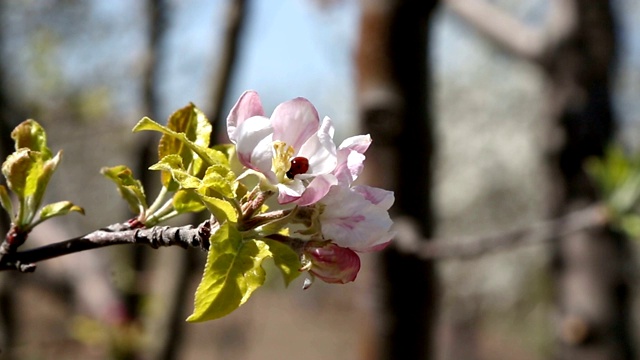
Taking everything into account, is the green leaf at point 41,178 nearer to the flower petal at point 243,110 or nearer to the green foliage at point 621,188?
the flower petal at point 243,110

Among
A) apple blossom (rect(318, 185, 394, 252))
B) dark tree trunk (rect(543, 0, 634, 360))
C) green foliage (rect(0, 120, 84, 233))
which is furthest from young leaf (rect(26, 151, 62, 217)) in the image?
dark tree trunk (rect(543, 0, 634, 360))

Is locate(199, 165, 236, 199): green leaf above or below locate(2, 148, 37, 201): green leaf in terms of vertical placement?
above

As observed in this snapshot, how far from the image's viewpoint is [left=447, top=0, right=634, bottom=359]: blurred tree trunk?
82.4 inches

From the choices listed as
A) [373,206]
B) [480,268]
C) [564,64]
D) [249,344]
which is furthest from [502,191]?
[373,206]

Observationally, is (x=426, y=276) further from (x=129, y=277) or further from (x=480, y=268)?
(x=480, y=268)

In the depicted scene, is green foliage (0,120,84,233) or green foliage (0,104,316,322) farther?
green foliage (0,120,84,233)

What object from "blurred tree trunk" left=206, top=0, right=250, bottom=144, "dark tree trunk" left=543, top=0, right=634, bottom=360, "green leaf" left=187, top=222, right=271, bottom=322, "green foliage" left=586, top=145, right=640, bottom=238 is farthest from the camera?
"dark tree trunk" left=543, top=0, right=634, bottom=360

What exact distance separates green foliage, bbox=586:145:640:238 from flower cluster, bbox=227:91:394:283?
144cm

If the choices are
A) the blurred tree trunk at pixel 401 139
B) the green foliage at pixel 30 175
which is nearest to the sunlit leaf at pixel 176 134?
the green foliage at pixel 30 175

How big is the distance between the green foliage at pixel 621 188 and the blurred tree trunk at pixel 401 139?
497mm

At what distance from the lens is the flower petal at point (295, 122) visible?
0.48 metres

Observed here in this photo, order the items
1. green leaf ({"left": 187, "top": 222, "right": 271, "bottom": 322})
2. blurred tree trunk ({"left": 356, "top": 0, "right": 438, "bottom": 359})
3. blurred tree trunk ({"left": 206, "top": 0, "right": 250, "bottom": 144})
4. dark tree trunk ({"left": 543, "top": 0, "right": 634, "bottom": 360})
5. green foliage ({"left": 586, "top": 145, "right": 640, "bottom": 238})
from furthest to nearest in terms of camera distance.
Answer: dark tree trunk ({"left": 543, "top": 0, "right": 634, "bottom": 360}) → blurred tree trunk ({"left": 206, "top": 0, "right": 250, "bottom": 144}) → green foliage ({"left": 586, "top": 145, "right": 640, "bottom": 238}) → blurred tree trunk ({"left": 356, "top": 0, "right": 438, "bottom": 359}) → green leaf ({"left": 187, "top": 222, "right": 271, "bottom": 322})

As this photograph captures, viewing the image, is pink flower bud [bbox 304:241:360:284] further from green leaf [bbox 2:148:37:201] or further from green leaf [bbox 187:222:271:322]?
green leaf [bbox 2:148:37:201]

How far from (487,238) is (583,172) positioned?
1.66ft
